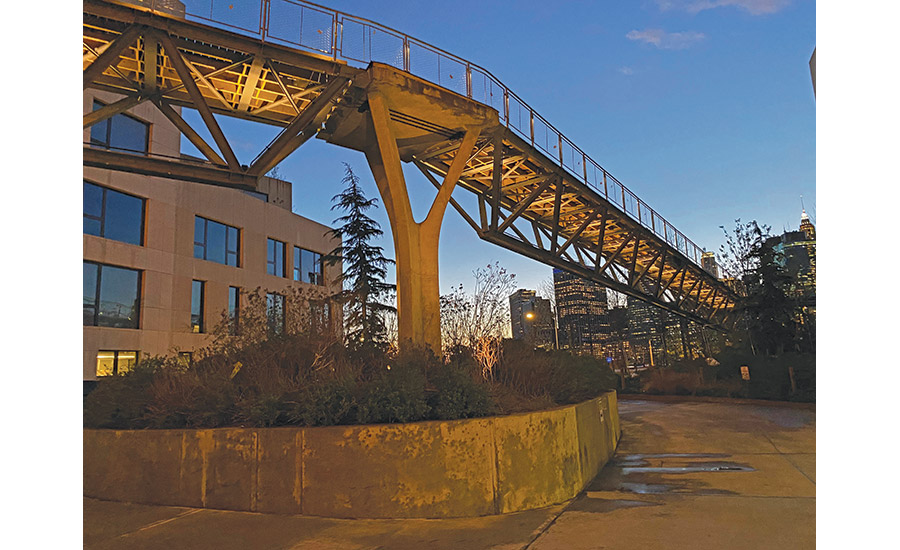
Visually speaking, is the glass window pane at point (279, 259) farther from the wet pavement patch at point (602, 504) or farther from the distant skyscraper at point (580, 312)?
the wet pavement patch at point (602, 504)

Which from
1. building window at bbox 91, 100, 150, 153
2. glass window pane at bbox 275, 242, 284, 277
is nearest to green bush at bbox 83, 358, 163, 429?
building window at bbox 91, 100, 150, 153

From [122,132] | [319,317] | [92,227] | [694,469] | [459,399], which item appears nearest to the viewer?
[459,399]

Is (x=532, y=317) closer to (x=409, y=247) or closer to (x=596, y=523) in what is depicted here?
(x=409, y=247)

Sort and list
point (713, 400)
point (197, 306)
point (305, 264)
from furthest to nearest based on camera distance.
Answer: point (305, 264), point (197, 306), point (713, 400)

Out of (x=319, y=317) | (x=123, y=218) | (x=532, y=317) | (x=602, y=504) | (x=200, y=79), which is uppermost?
(x=200, y=79)

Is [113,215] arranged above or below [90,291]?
above

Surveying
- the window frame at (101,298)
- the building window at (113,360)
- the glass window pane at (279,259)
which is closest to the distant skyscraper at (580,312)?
the glass window pane at (279,259)

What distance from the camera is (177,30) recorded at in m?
9.77

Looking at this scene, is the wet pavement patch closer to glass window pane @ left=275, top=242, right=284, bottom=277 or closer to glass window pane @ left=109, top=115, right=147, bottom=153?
glass window pane @ left=109, top=115, right=147, bottom=153

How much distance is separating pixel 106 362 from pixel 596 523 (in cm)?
2320

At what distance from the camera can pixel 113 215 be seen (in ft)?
77.2

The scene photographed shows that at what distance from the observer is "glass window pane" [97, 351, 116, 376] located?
22219 mm

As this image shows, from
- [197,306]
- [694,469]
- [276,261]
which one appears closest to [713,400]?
[694,469]
